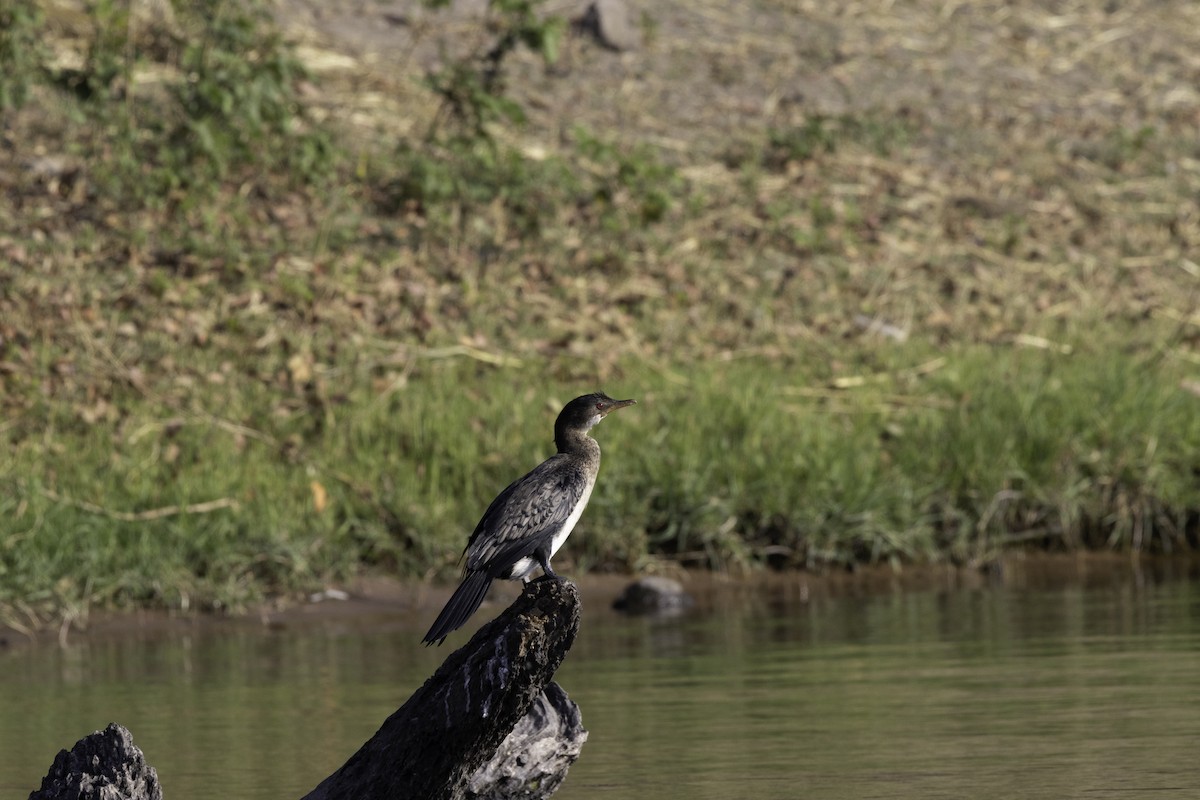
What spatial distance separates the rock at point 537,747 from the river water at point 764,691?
491mm

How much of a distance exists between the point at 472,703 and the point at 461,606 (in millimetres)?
642

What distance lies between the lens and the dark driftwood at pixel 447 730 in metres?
5.18

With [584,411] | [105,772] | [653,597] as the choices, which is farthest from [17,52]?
[105,772]

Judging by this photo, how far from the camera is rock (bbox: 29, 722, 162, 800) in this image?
5.27 metres

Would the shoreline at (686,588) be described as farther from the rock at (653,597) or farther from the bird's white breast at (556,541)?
the bird's white breast at (556,541)

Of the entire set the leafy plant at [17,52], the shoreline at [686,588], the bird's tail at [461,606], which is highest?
the leafy plant at [17,52]

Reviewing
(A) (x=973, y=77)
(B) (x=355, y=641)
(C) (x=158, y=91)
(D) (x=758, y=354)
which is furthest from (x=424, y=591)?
(A) (x=973, y=77)

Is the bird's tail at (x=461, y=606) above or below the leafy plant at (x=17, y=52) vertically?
below

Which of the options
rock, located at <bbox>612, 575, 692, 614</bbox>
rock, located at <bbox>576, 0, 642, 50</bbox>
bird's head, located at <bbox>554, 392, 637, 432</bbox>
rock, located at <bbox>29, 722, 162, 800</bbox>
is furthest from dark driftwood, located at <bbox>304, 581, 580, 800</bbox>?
rock, located at <bbox>576, 0, 642, 50</bbox>

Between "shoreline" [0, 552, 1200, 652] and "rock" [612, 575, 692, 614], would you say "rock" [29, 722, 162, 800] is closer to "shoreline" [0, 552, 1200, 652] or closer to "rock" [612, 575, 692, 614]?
"shoreline" [0, 552, 1200, 652]

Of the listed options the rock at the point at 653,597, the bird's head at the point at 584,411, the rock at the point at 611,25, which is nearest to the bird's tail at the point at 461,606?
the bird's head at the point at 584,411

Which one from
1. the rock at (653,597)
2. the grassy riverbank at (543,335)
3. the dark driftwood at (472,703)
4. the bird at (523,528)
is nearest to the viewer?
the dark driftwood at (472,703)

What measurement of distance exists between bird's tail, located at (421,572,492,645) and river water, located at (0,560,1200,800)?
971mm

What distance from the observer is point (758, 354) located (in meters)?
13.5
